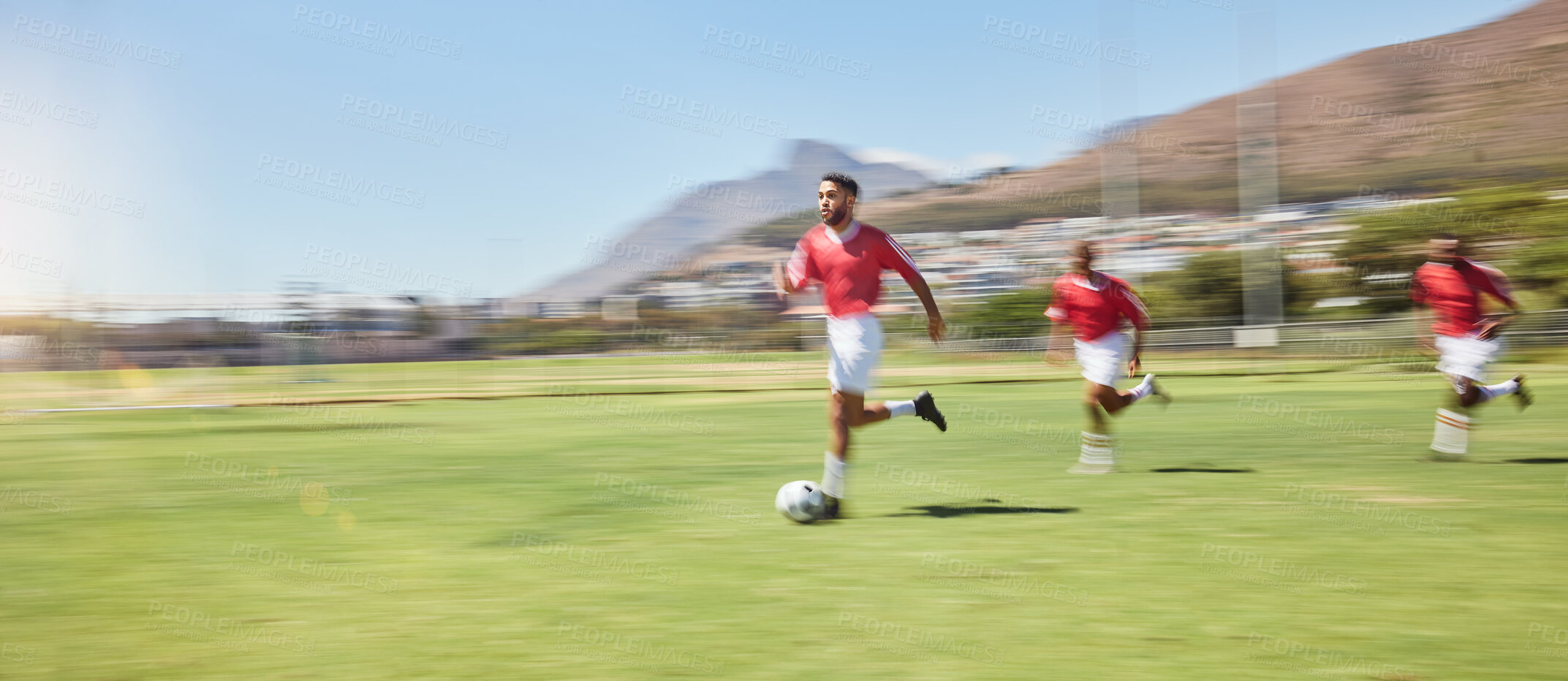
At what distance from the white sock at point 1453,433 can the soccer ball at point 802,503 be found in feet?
18.8

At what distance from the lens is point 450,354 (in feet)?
160

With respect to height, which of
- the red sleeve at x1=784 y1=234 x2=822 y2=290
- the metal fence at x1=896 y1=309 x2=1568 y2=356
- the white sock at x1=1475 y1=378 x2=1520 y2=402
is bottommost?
the metal fence at x1=896 y1=309 x2=1568 y2=356

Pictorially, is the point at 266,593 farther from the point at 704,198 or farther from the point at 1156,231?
the point at 1156,231

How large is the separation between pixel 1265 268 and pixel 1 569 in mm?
45089

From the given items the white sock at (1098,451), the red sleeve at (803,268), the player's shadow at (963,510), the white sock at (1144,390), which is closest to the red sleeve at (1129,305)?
the white sock at (1144,390)

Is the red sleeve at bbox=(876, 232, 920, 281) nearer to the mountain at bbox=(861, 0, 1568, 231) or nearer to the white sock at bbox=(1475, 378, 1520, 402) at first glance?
the white sock at bbox=(1475, 378, 1520, 402)

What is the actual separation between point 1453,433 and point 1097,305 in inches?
128

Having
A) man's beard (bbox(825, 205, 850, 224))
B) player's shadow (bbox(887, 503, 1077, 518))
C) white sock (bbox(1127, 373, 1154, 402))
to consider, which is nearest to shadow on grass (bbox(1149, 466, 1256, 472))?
white sock (bbox(1127, 373, 1154, 402))

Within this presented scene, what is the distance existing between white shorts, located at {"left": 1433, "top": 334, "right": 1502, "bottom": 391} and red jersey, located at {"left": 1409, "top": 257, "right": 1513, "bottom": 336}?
75 mm

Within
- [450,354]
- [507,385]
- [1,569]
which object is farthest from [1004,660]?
[450,354]

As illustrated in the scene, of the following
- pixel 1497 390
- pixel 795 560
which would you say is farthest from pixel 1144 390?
pixel 795 560

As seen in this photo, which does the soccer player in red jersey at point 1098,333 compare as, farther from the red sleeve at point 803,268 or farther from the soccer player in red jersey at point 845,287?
the red sleeve at point 803,268

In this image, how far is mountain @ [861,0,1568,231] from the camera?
142 metres

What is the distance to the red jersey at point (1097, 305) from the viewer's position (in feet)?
27.5
